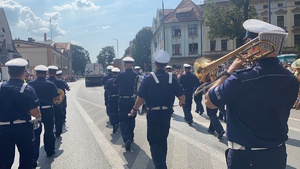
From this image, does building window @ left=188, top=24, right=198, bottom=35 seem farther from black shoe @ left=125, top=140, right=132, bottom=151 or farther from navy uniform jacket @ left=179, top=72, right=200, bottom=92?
black shoe @ left=125, top=140, right=132, bottom=151

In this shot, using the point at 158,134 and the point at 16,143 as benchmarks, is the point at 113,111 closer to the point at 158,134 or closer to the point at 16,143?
the point at 158,134

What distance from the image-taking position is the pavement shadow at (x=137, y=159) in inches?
211

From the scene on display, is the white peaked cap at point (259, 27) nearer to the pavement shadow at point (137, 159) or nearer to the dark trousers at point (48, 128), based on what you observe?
the pavement shadow at point (137, 159)

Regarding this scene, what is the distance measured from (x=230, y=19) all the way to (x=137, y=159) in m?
30.2

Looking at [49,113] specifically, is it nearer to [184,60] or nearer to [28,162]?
[28,162]

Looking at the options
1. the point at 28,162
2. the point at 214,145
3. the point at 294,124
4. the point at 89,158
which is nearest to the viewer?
the point at 28,162

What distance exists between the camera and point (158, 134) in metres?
4.62

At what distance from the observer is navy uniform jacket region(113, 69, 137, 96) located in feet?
22.5

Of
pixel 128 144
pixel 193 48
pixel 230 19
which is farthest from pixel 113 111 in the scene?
pixel 193 48

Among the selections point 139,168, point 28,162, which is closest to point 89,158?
point 139,168

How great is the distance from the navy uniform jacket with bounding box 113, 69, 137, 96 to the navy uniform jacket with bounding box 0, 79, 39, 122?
2969mm

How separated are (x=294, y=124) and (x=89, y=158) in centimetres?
671

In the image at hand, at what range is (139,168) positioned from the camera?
205 inches

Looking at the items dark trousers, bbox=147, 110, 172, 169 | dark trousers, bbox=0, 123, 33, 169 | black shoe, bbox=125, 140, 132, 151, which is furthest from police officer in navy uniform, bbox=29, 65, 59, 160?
dark trousers, bbox=147, 110, 172, 169
